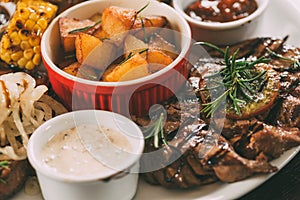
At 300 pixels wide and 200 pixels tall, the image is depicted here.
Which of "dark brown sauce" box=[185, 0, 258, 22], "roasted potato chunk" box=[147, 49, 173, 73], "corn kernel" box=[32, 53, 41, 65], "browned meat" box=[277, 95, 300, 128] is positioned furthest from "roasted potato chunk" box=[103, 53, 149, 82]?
"dark brown sauce" box=[185, 0, 258, 22]

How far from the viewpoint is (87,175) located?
146 inches

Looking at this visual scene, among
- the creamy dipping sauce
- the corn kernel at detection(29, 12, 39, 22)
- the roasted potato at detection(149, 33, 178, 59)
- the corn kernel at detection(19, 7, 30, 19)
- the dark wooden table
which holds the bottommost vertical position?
the dark wooden table

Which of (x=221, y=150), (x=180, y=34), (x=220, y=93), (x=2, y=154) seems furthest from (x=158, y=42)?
(x=2, y=154)

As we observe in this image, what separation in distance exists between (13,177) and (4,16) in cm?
173

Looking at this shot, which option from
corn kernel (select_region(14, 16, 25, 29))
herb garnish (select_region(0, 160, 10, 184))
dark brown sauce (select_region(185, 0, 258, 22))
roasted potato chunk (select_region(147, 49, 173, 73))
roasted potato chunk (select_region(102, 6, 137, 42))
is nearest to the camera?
herb garnish (select_region(0, 160, 10, 184))

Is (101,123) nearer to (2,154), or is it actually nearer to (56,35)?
(2,154)

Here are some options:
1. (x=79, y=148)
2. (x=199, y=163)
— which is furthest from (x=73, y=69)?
(x=199, y=163)

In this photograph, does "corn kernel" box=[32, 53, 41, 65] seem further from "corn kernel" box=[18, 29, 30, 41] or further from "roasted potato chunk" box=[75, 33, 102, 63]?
"roasted potato chunk" box=[75, 33, 102, 63]

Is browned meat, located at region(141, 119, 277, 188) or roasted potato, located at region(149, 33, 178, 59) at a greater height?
roasted potato, located at region(149, 33, 178, 59)

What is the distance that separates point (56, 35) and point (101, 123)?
104 centimetres

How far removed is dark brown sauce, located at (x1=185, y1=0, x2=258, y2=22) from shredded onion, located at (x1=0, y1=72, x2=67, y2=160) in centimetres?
171

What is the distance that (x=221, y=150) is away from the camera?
401cm

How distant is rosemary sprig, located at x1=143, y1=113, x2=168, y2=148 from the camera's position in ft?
13.3

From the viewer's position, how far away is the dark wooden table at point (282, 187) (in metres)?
4.30
